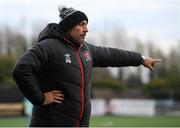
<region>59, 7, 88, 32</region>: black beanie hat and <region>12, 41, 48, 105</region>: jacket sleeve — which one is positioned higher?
<region>59, 7, 88, 32</region>: black beanie hat

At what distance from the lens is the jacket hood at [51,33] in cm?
455

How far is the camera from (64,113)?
4496 mm

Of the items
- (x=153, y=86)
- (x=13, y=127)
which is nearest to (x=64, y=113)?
(x=13, y=127)

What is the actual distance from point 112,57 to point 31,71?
946 mm

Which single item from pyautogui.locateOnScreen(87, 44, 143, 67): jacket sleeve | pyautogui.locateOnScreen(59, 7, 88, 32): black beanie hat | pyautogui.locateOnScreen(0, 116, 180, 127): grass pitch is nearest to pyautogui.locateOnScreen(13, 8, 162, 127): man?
pyautogui.locateOnScreen(59, 7, 88, 32): black beanie hat

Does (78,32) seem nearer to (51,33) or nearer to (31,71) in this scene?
(51,33)

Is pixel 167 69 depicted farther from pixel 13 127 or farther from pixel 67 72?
pixel 67 72

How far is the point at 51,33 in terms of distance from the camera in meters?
4.57

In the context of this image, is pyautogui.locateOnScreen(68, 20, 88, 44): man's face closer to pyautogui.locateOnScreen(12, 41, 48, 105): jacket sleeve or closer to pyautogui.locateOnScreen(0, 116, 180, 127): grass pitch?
pyautogui.locateOnScreen(12, 41, 48, 105): jacket sleeve

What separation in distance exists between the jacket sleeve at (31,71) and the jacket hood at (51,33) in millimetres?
178

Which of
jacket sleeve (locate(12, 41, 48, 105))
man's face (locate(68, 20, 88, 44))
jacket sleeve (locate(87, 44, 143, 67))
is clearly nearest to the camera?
jacket sleeve (locate(12, 41, 48, 105))

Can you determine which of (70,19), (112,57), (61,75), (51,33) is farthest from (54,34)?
(112,57)

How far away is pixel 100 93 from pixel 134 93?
120 inches

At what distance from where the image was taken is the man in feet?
14.4
